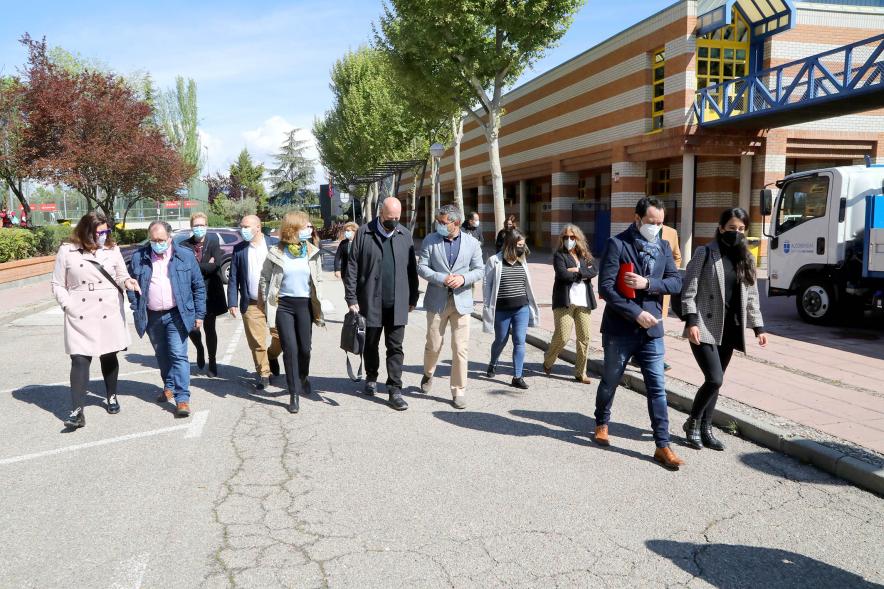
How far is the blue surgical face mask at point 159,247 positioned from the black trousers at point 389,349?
1.99 metres

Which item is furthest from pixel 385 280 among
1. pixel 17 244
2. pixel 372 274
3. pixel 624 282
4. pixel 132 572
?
pixel 17 244

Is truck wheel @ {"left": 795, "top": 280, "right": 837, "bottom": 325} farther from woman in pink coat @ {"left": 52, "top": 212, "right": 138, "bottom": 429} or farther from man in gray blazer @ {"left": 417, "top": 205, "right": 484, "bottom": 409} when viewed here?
woman in pink coat @ {"left": 52, "top": 212, "right": 138, "bottom": 429}

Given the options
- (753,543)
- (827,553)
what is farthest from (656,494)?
(827,553)

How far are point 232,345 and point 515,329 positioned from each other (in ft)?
14.8

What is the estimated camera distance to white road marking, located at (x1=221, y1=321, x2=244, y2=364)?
27.9ft

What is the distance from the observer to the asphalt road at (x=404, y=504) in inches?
128

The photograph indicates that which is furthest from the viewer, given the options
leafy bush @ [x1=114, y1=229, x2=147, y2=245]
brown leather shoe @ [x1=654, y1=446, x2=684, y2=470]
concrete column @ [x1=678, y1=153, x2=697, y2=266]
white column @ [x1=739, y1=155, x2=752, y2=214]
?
leafy bush @ [x1=114, y1=229, x2=147, y2=245]

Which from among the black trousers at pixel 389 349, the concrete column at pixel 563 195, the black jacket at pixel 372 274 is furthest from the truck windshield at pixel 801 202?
the concrete column at pixel 563 195

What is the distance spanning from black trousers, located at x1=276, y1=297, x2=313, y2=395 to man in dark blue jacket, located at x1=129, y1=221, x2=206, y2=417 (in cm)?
81

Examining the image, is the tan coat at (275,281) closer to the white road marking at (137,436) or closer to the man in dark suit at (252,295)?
the man in dark suit at (252,295)

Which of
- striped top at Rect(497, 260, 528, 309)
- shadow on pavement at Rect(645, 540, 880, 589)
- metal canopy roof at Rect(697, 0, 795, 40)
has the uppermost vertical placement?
metal canopy roof at Rect(697, 0, 795, 40)

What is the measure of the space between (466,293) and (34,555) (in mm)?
3937

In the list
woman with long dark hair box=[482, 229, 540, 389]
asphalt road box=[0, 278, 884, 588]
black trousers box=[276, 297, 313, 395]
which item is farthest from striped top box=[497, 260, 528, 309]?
black trousers box=[276, 297, 313, 395]

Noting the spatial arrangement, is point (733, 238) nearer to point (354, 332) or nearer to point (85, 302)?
point (354, 332)
